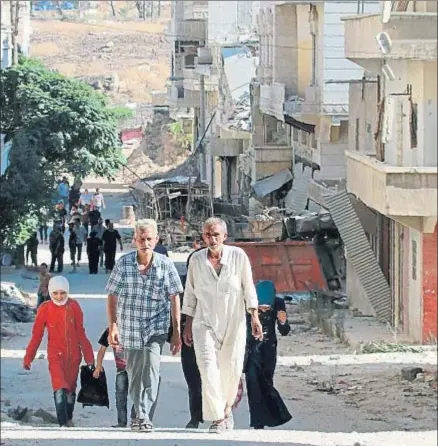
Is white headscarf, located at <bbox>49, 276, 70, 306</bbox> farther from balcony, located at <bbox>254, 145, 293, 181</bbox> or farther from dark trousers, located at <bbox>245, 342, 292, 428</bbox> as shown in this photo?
balcony, located at <bbox>254, 145, 293, 181</bbox>

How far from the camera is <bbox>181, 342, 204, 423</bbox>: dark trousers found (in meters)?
9.47

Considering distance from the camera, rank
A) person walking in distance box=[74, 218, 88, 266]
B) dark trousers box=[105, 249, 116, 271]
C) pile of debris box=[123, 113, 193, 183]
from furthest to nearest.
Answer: pile of debris box=[123, 113, 193, 183]
person walking in distance box=[74, 218, 88, 266]
dark trousers box=[105, 249, 116, 271]

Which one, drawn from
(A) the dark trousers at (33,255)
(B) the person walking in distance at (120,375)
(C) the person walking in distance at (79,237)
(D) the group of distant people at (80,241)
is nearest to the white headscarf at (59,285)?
(B) the person walking in distance at (120,375)

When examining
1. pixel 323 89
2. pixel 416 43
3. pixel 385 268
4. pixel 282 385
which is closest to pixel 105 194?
pixel 323 89

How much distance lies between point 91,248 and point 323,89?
17.8ft

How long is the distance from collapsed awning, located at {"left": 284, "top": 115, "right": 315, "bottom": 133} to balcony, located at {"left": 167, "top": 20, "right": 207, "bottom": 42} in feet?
59.1

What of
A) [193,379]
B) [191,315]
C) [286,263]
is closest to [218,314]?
[191,315]

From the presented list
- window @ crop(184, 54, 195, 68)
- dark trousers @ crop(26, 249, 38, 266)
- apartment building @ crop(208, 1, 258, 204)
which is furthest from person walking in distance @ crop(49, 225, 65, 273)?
window @ crop(184, 54, 195, 68)

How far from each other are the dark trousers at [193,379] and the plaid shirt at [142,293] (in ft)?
2.30

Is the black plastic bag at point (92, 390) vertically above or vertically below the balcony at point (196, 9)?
below

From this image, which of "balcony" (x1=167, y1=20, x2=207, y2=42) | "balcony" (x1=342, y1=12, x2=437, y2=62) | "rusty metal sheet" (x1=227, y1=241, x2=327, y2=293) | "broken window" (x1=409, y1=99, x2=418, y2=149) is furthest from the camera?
"balcony" (x1=167, y1=20, x2=207, y2=42)

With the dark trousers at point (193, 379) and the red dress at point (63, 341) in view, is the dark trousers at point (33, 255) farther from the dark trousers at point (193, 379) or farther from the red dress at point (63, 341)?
the dark trousers at point (193, 379)

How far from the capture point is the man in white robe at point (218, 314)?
849cm

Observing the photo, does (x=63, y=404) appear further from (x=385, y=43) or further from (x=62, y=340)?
(x=385, y=43)
